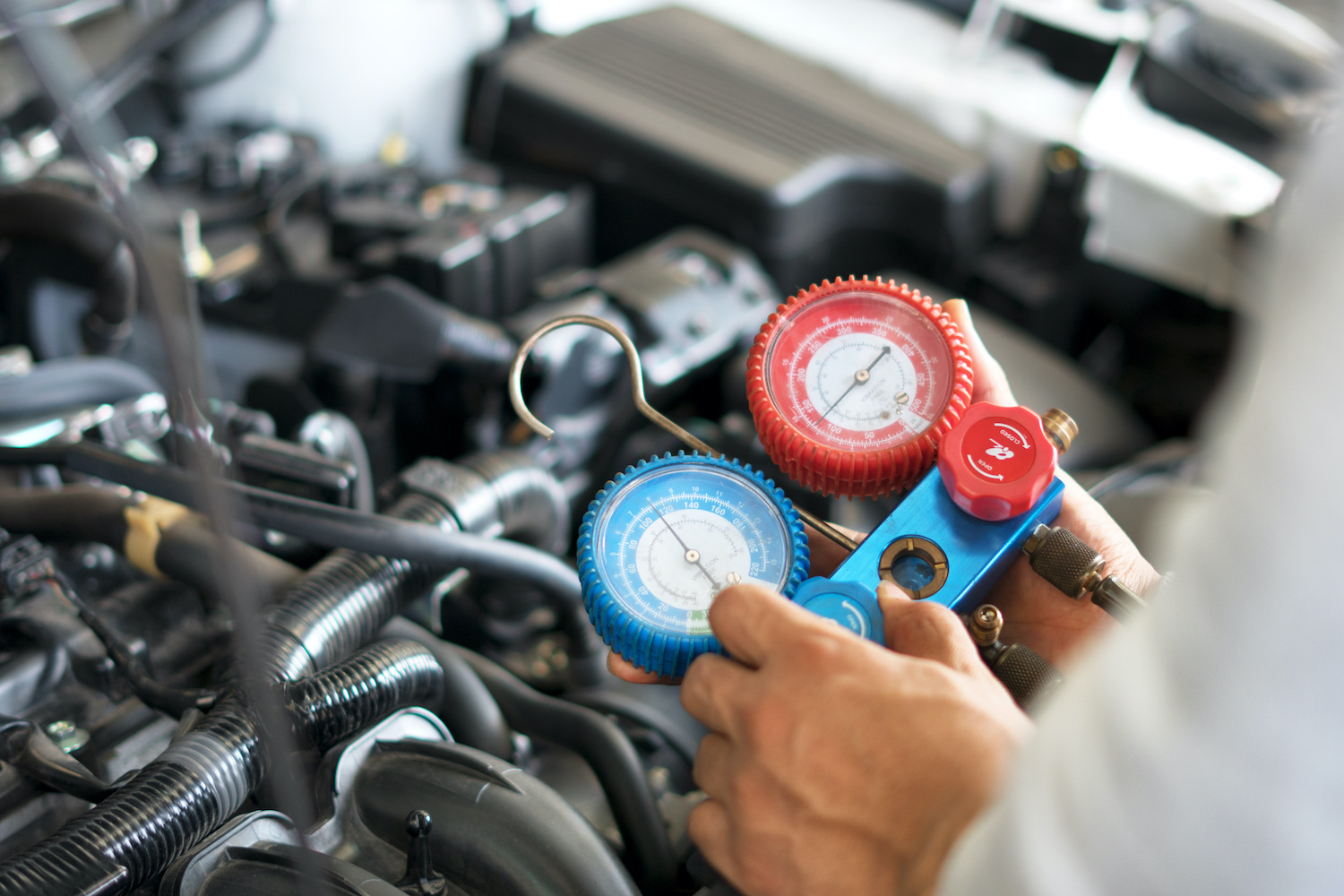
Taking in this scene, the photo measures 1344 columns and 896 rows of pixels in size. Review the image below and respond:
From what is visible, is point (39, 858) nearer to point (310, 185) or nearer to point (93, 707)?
point (93, 707)

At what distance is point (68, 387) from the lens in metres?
0.96

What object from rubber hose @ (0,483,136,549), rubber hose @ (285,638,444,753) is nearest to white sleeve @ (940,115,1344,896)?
rubber hose @ (285,638,444,753)

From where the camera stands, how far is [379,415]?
134 centimetres

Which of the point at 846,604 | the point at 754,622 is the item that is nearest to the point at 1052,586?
the point at 846,604

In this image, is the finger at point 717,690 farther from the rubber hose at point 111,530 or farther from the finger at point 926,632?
the rubber hose at point 111,530

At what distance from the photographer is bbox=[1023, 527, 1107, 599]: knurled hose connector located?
0.65 m

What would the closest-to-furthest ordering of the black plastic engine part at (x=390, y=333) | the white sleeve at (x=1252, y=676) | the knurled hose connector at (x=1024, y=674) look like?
the white sleeve at (x=1252, y=676) → the knurled hose connector at (x=1024, y=674) → the black plastic engine part at (x=390, y=333)

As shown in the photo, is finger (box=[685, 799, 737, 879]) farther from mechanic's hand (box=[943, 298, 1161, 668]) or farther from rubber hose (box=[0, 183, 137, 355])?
rubber hose (box=[0, 183, 137, 355])

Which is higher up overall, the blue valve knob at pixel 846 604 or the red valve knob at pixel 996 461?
the red valve knob at pixel 996 461

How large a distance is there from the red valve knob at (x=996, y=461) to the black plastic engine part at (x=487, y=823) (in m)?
0.34

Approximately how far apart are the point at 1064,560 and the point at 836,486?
0.17m

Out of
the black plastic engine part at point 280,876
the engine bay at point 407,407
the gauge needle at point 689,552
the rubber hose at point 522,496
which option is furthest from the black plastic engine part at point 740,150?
the black plastic engine part at point 280,876

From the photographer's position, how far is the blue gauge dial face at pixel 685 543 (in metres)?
0.66

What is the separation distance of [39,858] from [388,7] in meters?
1.64
